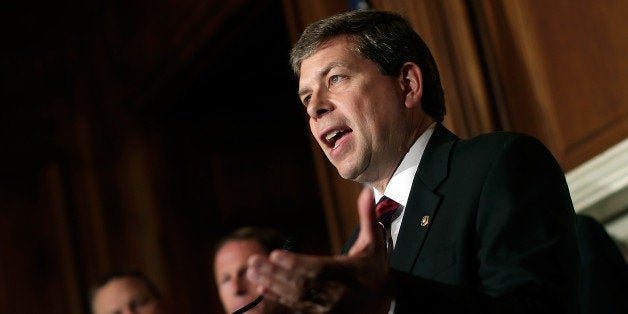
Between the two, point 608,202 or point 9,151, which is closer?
point 608,202

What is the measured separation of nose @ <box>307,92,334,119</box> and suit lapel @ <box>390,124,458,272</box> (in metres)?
0.28

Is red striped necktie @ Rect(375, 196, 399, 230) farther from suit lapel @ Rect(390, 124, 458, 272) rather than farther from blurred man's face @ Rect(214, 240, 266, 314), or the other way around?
blurred man's face @ Rect(214, 240, 266, 314)

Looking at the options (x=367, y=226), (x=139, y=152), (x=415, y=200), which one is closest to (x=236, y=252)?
(x=415, y=200)

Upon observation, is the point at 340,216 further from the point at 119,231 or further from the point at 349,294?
the point at 349,294

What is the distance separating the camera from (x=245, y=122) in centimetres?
588

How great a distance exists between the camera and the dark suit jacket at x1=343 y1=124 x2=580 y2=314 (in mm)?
1705

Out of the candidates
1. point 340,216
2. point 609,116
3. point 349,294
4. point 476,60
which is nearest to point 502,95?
point 476,60

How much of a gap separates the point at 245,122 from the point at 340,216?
1.71m

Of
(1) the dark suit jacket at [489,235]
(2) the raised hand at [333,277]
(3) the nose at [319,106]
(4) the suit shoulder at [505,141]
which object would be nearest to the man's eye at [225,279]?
(3) the nose at [319,106]

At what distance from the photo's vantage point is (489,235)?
190 centimetres

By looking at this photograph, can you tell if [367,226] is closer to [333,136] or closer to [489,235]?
[489,235]

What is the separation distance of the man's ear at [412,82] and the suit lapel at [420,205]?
0.24m

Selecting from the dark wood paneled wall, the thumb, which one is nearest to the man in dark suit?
the thumb

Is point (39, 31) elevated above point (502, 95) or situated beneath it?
elevated above
